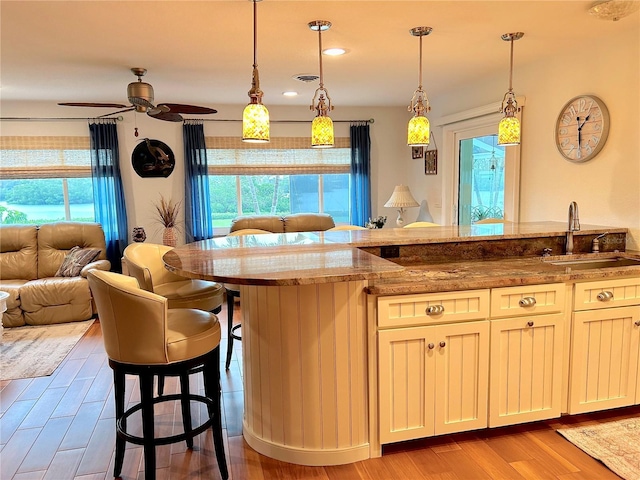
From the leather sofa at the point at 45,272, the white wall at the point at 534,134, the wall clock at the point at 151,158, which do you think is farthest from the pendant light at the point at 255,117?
the wall clock at the point at 151,158

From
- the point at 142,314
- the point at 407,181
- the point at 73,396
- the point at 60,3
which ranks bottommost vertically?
the point at 73,396

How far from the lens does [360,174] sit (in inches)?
253

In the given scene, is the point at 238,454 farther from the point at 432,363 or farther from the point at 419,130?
the point at 419,130

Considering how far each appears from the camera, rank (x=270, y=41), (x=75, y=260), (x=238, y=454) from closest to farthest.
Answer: (x=238, y=454) → (x=270, y=41) → (x=75, y=260)

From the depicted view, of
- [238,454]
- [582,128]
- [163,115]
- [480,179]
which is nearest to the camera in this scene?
[238,454]

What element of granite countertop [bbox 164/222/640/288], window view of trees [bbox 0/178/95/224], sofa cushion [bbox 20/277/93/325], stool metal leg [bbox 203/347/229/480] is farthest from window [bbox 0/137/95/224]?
stool metal leg [bbox 203/347/229/480]

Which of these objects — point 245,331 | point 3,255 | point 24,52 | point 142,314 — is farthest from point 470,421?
point 3,255

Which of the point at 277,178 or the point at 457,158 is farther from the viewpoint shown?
the point at 277,178

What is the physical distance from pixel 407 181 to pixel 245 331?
15.5 feet

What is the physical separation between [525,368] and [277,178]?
4.56 meters

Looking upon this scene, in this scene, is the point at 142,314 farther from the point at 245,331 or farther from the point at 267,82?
the point at 267,82

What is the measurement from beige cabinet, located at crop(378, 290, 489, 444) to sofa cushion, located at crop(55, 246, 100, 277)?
413 cm

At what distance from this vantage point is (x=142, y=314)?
6.15ft

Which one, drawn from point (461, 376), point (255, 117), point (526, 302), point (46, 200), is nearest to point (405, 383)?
point (461, 376)
